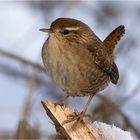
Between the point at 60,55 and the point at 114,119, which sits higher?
the point at 114,119

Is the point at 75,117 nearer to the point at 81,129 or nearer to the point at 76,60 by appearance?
the point at 81,129

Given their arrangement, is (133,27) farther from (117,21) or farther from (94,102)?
(94,102)

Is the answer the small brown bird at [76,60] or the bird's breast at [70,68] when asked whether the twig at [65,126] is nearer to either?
the small brown bird at [76,60]

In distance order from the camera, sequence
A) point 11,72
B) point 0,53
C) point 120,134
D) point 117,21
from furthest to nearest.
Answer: point 117,21 → point 11,72 → point 0,53 → point 120,134

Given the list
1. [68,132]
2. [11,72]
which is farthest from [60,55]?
[11,72]

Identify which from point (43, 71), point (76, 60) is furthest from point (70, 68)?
point (43, 71)

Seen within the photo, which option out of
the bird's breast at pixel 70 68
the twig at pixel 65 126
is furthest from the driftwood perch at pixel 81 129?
the bird's breast at pixel 70 68

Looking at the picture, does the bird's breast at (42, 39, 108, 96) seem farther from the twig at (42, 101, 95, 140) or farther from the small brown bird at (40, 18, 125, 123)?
the twig at (42, 101, 95, 140)

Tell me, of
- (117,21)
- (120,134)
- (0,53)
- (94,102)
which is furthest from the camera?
(117,21)
